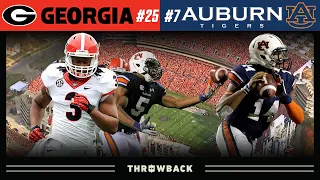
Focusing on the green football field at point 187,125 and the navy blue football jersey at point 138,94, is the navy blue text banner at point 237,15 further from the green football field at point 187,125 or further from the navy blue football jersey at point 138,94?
the green football field at point 187,125

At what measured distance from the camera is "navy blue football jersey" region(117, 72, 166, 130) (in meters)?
10.2

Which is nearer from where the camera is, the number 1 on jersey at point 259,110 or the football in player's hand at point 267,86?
the football in player's hand at point 267,86

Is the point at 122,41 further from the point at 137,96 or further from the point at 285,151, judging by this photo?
the point at 285,151

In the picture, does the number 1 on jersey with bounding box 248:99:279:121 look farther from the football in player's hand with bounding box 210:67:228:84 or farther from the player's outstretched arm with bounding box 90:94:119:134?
the player's outstretched arm with bounding box 90:94:119:134

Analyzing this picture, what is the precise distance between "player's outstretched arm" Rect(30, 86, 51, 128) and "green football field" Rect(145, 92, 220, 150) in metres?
1.06

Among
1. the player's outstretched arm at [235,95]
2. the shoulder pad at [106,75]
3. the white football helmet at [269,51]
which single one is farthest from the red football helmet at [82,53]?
the white football helmet at [269,51]

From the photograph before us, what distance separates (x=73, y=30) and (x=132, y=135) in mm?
1204

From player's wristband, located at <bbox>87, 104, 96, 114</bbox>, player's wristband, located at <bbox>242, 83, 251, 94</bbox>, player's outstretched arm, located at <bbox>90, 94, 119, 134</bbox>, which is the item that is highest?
player's wristband, located at <bbox>242, 83, 251, 94</bbox>

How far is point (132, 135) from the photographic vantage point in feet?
33.6

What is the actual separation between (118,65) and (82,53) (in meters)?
0.68

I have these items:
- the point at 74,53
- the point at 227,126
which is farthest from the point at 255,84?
the point at 74,53

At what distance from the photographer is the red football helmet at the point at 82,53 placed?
380 inches

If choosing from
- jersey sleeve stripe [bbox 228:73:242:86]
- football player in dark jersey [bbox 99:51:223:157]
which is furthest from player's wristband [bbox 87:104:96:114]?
jersey sleeve stripe [bbox 228:73:242:86]

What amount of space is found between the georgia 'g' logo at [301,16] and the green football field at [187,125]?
3.97ft
